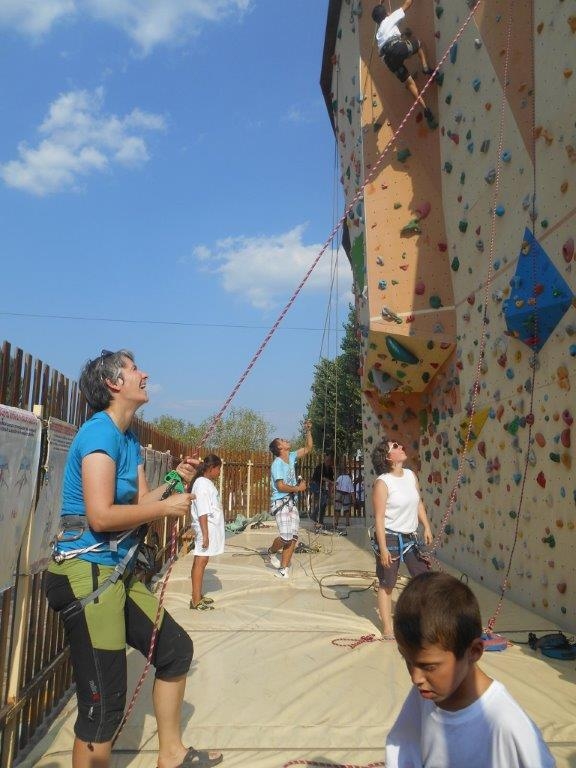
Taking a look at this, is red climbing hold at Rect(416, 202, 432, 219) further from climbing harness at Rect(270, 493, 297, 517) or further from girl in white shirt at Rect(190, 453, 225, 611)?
girl in white shirt at Rect(190, 453, 225, 611)

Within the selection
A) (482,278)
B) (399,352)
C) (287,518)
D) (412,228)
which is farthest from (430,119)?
(287,518)

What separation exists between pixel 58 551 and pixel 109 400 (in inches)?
24.6

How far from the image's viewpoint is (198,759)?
9.71 feet

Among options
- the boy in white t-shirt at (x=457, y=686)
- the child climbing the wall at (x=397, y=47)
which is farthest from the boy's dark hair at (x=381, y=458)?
the child climbing the wall at (x=397, y=47)

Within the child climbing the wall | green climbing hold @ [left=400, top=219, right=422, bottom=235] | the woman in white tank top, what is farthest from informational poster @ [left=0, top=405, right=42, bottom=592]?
green climbing hold @ [left=400, top=219, right=422, bottom=235]

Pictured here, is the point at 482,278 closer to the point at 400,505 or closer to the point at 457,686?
the point at 400,505

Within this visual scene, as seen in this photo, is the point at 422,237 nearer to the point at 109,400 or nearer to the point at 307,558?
the point at 307,558

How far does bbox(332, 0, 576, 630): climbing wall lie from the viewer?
5.46 m

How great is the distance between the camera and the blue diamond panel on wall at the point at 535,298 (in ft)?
17.8

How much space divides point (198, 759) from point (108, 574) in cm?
105

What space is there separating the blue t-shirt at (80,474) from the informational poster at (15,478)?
1.24 ft

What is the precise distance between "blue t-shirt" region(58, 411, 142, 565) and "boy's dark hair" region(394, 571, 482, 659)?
131cm

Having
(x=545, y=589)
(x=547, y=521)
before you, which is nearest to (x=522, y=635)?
(x=545, y=589)

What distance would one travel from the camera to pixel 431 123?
328 inches
